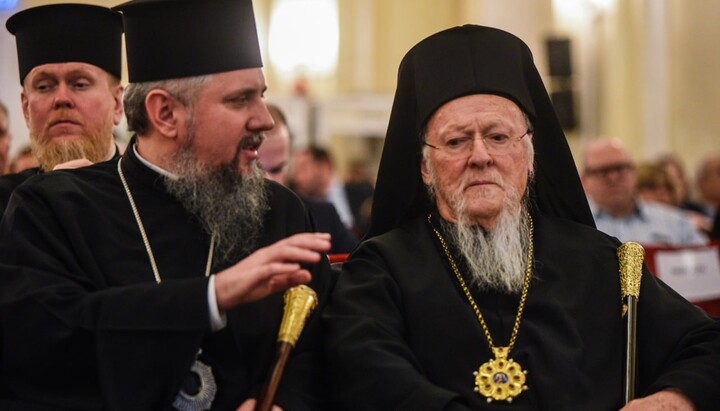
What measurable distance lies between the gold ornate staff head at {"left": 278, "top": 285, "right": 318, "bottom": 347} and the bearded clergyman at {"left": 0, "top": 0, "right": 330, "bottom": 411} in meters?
0.07

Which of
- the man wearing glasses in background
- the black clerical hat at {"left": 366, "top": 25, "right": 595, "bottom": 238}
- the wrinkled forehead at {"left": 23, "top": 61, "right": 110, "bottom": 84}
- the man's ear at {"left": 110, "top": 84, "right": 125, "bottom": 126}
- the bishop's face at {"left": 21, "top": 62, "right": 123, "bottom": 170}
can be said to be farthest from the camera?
the man wearing glasses in background

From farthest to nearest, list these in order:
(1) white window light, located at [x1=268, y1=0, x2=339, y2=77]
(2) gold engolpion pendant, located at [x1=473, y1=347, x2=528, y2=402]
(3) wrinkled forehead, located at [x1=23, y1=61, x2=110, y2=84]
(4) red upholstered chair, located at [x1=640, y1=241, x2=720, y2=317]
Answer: (1) white window light, located at [x1=268, y1=0, x2=339, y2=77] → (4) red upholstered chair, located at [x1=640, y1=241, x2=720, y2=317] → (3) wrinkled forehead, located at [x1=23, y1=61, x2=110, y2=84] → (2) gold engolpion pendant, located at [x1=473, y1=347, x2=528, y2=402]

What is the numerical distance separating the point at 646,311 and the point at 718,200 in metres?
7.30

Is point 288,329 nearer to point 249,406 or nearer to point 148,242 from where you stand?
point 249,406

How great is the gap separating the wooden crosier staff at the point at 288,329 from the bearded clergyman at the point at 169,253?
0.08m

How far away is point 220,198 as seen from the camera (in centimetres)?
363

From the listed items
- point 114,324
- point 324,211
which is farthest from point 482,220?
point 324,211

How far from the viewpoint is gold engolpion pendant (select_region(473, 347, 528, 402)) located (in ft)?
11.4

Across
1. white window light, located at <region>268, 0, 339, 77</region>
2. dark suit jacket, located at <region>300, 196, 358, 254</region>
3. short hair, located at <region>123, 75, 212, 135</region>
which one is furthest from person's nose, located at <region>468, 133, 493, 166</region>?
white window light, located at <region>268, 0, 339, 77</region>

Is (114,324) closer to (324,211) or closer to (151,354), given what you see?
(151,354)

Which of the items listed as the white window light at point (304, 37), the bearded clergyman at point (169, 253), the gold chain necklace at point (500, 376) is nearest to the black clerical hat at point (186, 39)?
the bearded clergyman at point (169, 253)

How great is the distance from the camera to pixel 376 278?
366 centimetres

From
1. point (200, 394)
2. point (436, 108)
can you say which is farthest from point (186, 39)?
point (200, 394)

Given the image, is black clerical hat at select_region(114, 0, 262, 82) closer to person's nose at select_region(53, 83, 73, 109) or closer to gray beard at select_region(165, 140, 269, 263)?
gray beard at select_region(165, 140, 269, 263)
